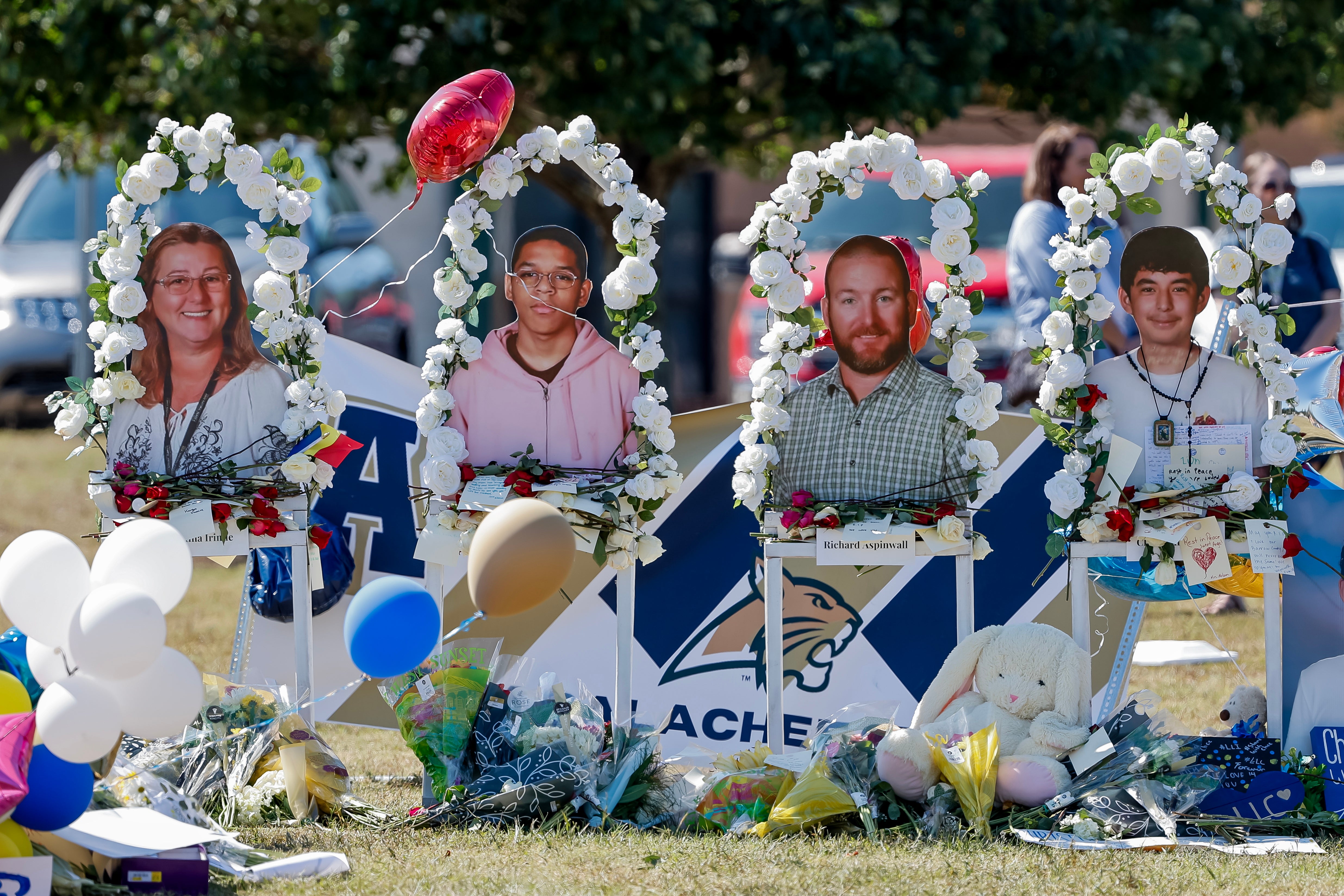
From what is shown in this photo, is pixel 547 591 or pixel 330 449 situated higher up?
pixel 330 449

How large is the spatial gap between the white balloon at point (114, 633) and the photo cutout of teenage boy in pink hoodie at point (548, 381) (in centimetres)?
148

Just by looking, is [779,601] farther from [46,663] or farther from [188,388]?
[46,663]

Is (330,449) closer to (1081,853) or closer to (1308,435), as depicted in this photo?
(1081,853)

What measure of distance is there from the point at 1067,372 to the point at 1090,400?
115mm

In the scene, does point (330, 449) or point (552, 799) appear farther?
point (330, 449)

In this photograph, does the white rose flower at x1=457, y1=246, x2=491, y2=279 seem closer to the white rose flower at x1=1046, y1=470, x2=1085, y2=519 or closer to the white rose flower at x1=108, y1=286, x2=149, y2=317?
the white rose flower at x1=108, y1=286, x2=149, y2=317

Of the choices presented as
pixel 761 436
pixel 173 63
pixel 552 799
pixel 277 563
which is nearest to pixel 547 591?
pixel 552 799

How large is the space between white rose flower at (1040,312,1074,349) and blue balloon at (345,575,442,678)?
1.97m

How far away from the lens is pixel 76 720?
3213 mm

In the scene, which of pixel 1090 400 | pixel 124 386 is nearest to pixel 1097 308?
pixel 1090 400

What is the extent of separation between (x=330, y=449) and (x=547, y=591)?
1195mm

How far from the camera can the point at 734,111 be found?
9688 millimetres

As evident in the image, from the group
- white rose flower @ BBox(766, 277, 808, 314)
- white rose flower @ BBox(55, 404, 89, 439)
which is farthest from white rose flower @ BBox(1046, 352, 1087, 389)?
white rose flower @ BBox(55, 404, 89, 439)

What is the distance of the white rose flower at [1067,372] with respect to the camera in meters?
4.40
